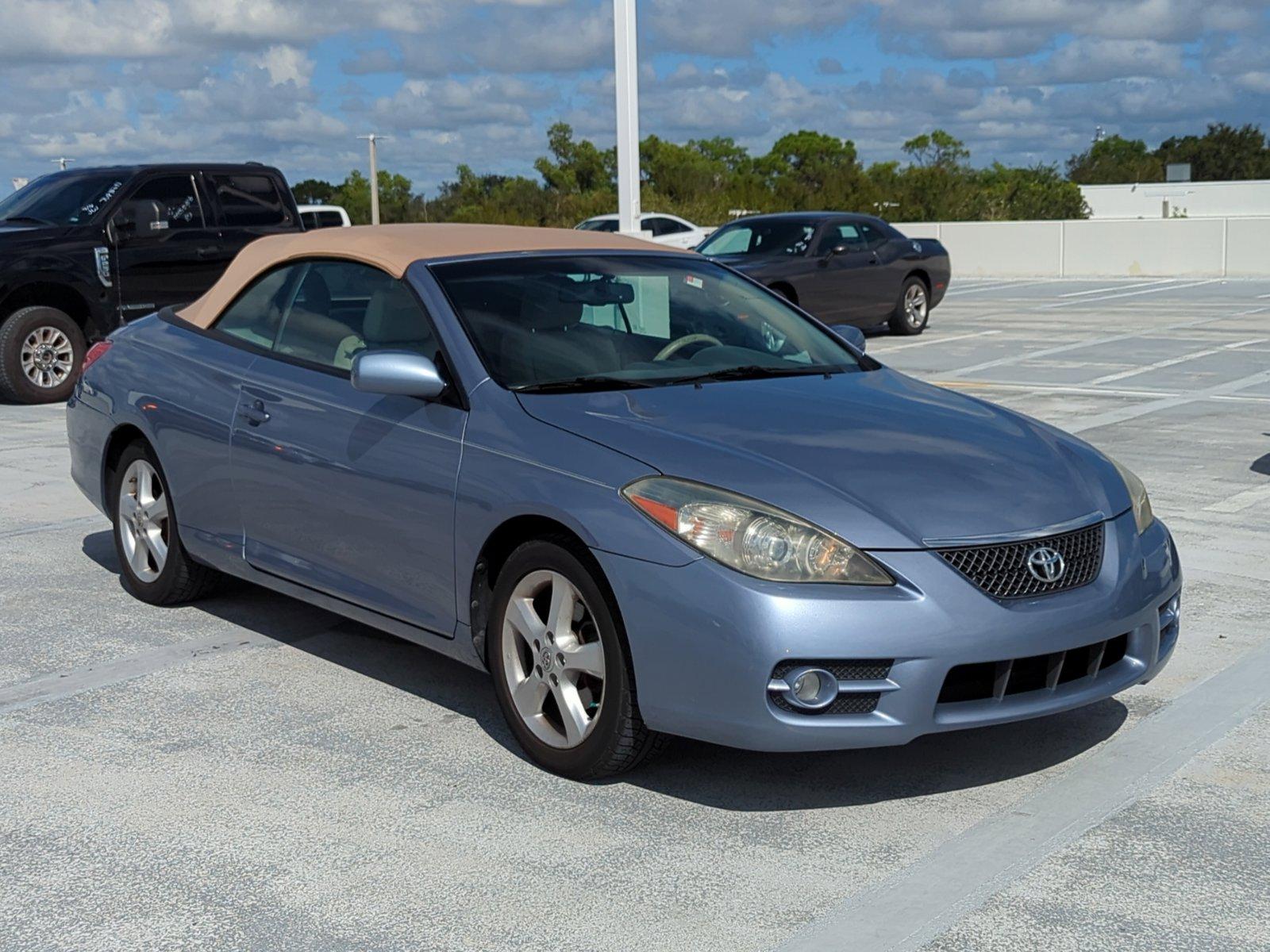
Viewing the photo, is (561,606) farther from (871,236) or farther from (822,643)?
(871,236)

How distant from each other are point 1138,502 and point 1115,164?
391 ft

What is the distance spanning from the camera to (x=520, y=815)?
13.8 feet

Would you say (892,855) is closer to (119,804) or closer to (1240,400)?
(119,804)

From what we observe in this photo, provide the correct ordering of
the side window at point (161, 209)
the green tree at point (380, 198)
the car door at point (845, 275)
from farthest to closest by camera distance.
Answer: the green tree at point (380, 198), the car door at point (845, 275), the side window at point (161, 209)

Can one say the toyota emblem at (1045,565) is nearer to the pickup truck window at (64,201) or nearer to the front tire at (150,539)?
the front tire at (150,539)

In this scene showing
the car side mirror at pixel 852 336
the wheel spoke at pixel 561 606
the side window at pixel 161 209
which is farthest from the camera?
the side window at pixel 161 209

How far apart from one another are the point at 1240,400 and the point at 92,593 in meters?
9.19

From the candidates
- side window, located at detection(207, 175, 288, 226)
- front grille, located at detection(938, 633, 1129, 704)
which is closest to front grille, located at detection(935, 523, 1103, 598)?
front grille, located at detection(938, 633, 1129, 704)

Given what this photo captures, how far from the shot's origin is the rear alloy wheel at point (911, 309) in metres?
20.0

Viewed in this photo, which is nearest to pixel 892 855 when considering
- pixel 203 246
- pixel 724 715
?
pixel 724 715

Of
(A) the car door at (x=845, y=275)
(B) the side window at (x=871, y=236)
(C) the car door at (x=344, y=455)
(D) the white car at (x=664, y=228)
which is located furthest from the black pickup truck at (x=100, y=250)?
(D) the white car at (x=664, y=228)

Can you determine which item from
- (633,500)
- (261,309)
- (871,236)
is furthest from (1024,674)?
(871,236)

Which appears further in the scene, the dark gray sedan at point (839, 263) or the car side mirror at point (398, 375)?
the dark gray sedan at point (839, 263)

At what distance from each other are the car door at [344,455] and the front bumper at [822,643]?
86cm
